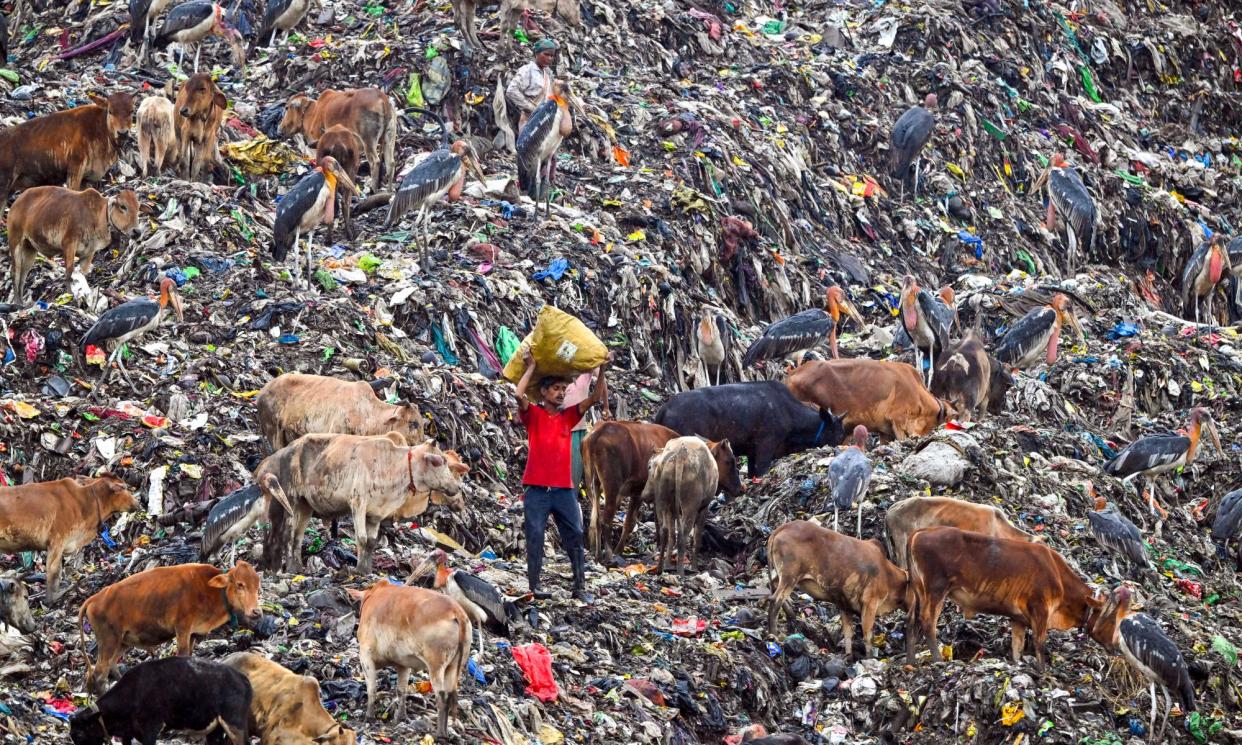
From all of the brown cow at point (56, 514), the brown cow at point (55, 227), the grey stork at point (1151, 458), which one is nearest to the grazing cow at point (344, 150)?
the brown cow at point (55, 227)

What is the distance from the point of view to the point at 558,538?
1445cm

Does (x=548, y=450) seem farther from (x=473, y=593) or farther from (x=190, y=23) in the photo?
(x=190, y=23)

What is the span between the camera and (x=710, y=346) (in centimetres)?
1811

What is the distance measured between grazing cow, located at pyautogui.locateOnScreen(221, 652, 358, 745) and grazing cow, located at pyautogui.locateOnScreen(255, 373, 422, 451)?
420 cm

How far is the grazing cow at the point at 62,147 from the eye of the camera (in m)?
17.1

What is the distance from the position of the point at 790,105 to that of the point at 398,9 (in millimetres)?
5158

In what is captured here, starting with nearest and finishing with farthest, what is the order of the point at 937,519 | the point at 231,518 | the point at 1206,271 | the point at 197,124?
1. the point at 231,518
2. the point at 937,519
3. the point at 197,124
4. the point at 1206,271

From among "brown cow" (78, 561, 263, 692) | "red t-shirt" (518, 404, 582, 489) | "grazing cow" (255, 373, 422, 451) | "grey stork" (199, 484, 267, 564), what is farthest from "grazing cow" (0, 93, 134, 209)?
"brown cow" (78, 561, 263, 692)

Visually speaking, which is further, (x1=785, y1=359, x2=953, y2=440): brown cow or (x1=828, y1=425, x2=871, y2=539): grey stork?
(x1=785, y1=359, x2=953, y2=440): brown cow

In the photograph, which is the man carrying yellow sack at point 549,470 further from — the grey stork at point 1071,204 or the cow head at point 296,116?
the grey stork at point 1071,204

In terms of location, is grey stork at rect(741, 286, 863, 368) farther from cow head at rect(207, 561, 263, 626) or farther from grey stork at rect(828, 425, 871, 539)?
cow head at rect(207, 561, 263, 626)

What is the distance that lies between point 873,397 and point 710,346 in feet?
7.22

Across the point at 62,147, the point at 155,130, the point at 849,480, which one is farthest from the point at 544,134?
the point at 849,480

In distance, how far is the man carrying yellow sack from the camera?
12008 millimetres
